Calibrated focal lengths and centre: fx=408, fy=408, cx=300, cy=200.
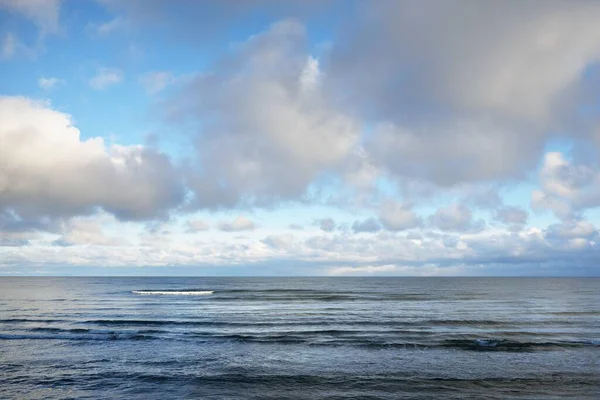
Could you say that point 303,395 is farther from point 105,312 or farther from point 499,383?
point 105,312

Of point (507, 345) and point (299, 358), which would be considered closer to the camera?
point (299, 358)

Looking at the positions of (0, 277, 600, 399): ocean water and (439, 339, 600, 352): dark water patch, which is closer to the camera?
(0, 277, 600, 399): ocean water

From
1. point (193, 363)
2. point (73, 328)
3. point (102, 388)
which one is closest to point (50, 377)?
point (102, 388)

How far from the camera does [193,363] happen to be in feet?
81.8

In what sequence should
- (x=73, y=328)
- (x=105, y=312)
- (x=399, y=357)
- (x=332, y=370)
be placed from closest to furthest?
(x=332, y=370), (x=399, y=357), (x=73, y=328), (x=105, y=312)

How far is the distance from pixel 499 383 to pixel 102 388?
20.1 m

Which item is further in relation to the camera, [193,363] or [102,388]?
[193,363]

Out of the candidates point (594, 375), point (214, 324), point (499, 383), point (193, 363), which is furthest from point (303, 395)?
point (214, 324)

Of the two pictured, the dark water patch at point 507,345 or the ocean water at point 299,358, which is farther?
the dark water patch at point 507,345

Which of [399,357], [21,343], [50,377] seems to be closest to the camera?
[50,377]

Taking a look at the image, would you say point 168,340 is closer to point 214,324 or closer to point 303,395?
point 214,324

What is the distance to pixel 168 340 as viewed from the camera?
3247 centimetres

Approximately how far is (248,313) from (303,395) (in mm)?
33342

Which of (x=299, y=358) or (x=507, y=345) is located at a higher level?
(x=299, y=358)
